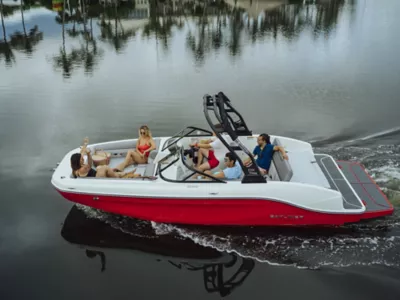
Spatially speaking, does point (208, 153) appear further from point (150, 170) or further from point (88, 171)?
point (88, 171)

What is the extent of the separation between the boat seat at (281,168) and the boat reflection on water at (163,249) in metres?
1.61

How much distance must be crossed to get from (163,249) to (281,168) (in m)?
2.62

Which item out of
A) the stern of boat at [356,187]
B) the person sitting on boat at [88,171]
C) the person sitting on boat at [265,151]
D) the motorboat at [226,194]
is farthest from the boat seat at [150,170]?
the stern of boat at [356,187]

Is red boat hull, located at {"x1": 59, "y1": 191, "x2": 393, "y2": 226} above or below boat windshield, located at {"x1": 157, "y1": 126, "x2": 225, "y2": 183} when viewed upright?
below

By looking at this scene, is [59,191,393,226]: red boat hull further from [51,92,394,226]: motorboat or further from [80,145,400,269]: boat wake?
[80,145,400,269]: boat wake

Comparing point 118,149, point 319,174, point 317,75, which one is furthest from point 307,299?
point 317,75

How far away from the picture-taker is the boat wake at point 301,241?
677 centimetres

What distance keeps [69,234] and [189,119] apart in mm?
6350

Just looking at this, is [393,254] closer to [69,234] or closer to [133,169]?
[133,169]

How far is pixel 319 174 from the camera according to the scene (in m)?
7.73

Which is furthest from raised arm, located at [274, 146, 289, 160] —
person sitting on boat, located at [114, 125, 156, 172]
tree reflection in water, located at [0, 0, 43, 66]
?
tree reflection in water, located at [0, 0, 43, 66]

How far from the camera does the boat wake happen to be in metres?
6.77

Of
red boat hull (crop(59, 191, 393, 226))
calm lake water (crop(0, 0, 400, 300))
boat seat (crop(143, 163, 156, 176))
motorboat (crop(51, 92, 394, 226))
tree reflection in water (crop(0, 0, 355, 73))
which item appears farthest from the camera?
tree reflection in water (crop(0, 0, 355, 73))

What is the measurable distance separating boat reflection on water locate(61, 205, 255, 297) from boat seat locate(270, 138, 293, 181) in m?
1.61
